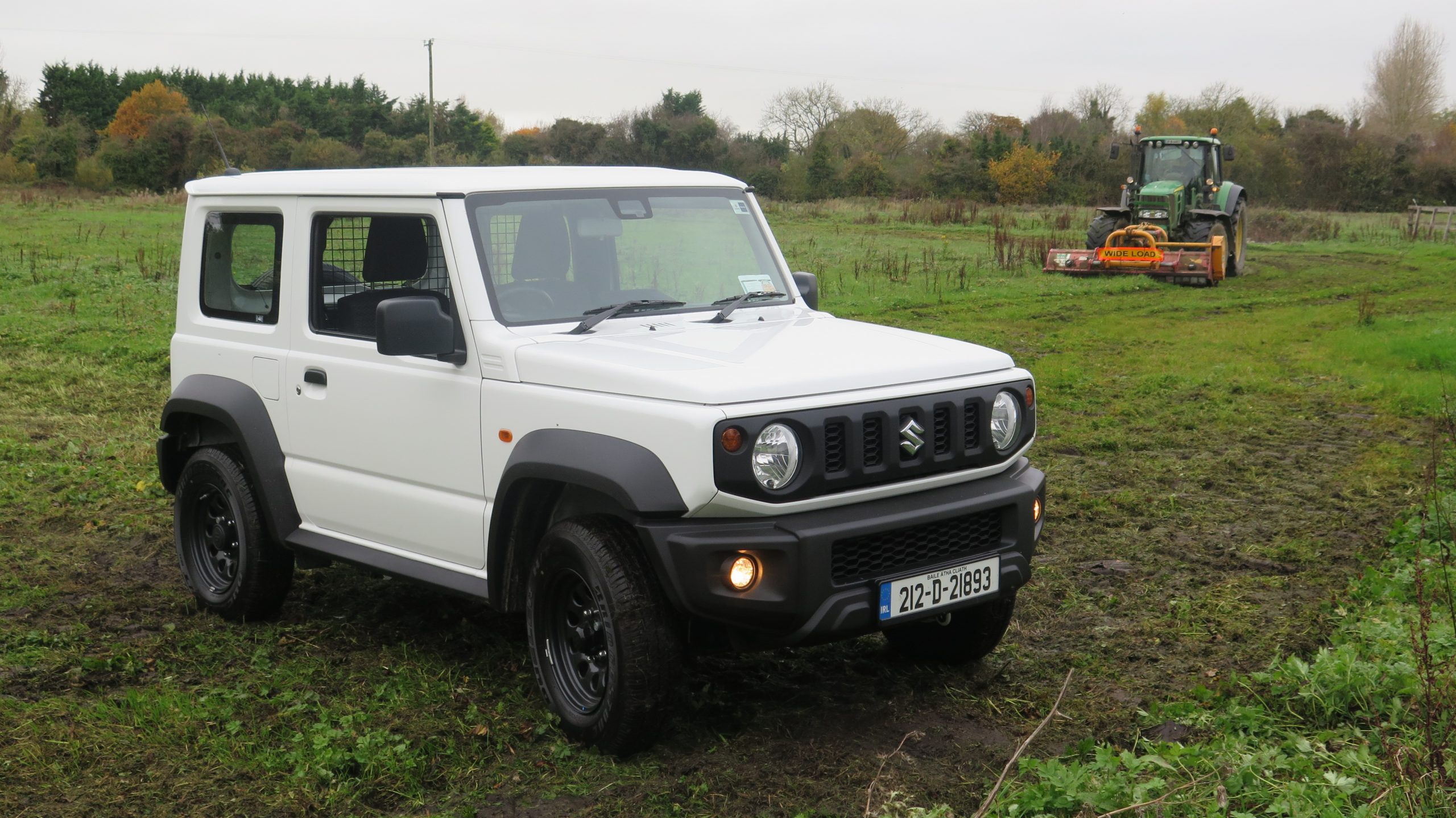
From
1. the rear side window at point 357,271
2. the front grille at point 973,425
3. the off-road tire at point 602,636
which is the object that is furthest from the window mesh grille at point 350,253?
the front grille at point 973,425

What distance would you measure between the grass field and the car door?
0.64m

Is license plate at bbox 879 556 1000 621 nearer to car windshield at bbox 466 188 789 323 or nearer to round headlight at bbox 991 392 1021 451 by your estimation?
round headlight at bbox 991 392 1021 451

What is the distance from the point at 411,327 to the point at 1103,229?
20.7m

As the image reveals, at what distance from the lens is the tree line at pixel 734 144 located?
49.8m

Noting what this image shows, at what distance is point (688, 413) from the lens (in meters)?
3.63

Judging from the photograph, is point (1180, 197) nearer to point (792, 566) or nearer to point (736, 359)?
point (736, 359)

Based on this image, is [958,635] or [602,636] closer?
[602,636]

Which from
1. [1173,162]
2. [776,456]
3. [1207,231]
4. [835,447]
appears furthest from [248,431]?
[1173,162]

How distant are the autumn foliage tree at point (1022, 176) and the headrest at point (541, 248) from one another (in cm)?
4799

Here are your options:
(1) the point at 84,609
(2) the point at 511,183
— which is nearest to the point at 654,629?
(2) the point at 511,183

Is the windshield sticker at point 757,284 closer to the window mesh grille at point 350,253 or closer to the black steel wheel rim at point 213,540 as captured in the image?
the window mesh grille at point 350,253

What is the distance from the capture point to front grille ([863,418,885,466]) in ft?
12.8

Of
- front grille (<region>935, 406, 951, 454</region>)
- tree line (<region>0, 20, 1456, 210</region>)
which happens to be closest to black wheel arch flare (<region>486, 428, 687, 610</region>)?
front grille (<region>935, 406, 951, 454</region>)

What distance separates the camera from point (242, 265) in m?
5.44
